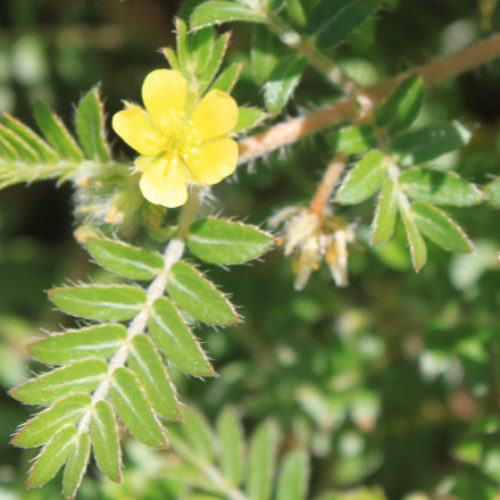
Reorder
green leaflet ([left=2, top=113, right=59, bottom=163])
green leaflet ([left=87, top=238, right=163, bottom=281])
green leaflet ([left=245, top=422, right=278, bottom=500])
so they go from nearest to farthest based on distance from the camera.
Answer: green leaflet ([left=87, top=238, right=163, bottom=281]), green leaflet ([left=2, top=113, right=59, bottom=163]), green leaflet ([left=245, top=422, right=278, bottom=500])

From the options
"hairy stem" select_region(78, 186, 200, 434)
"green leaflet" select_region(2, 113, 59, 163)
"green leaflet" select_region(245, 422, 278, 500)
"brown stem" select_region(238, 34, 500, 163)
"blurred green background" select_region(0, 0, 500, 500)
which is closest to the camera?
"hairy stem" select_region(78, 186, 200, 434)

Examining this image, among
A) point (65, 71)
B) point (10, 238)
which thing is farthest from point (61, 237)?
point (65, 71)

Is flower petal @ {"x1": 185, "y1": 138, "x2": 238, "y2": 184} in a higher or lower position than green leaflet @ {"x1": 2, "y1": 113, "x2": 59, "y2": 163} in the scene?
lower

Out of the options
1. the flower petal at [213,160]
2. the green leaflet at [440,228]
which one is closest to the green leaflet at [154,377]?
the flower petal at [213,160]

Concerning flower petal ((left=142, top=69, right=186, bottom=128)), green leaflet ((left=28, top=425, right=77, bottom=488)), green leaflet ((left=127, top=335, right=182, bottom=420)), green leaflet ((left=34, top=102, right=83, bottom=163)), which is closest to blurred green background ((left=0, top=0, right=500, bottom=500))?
flower petal ((left=142, top=69, right=186, bottom=128))

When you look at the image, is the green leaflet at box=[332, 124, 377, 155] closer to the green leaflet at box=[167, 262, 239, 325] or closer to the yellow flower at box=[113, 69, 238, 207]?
the yellow flower at box=[113, 69, 238, 207]

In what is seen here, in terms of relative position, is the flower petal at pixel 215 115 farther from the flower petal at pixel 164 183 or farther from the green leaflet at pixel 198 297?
the green leaflet at pixel 198 297

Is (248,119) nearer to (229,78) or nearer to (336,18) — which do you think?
(229,78)

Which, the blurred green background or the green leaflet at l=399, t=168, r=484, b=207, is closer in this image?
the green leaflet at l=399, t=168, r=484, b=207
